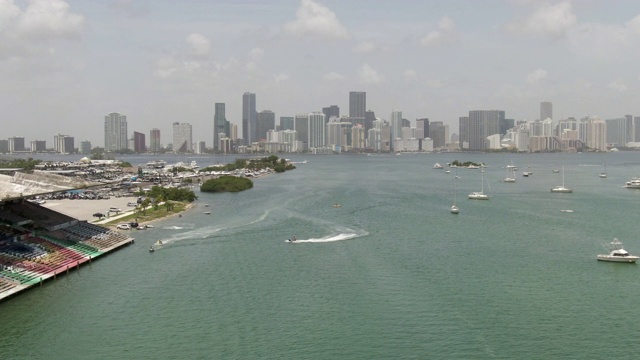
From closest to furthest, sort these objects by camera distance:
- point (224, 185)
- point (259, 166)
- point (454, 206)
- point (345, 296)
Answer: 1. point (345, 296)
2. point (454, 206)
3. point (224, 185)
4. point (259, 166)

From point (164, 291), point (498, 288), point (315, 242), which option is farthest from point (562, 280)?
point (164, 291)

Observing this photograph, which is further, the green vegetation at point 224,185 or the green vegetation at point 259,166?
the green vegetation at point 259,166

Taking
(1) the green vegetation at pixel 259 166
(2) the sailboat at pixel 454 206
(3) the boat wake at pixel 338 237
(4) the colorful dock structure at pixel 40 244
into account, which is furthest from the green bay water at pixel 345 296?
(1) the green vegetation at pixel 259 166

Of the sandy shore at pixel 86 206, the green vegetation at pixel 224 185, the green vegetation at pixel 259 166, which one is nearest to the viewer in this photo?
the sandy shore at pixel 86 206

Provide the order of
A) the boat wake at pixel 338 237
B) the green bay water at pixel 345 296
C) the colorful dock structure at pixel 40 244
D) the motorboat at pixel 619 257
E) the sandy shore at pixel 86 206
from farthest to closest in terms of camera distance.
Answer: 1. the sandy shore at pixel 86 206
2. the boat wake at pixel 338 237
3. the motorboat at pixel 619 257
4. the colorful dock structure at pixel 40 244
5. the green bay water at pixel 345 296

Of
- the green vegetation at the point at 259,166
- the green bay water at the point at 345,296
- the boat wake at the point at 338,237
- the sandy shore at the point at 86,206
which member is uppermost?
the green vegetation at the point at 259,166

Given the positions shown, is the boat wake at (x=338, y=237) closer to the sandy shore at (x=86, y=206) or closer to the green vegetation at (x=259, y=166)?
the sandy shore at (x=86, y=206)

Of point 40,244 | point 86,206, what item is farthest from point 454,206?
point 40,244

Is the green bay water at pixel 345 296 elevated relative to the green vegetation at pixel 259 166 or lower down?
lower down

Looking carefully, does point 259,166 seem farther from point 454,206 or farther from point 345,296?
point 345,296

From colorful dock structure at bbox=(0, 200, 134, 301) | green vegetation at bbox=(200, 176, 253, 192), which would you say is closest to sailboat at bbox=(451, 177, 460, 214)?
green vegetation at bbox=(200, 176, 253, 192)
